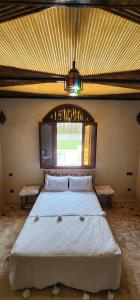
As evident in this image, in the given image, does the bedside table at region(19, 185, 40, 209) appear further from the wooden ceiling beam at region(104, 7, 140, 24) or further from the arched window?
the wooden ceiling beam at region(104, 7, 140, 24)

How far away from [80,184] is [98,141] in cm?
119

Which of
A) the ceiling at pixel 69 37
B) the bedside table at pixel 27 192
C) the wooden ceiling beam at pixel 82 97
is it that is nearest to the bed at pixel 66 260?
the bedside table at pixel 27 192

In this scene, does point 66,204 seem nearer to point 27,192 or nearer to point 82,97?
point 27,192

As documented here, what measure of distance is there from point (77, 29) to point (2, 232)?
374 centimetres

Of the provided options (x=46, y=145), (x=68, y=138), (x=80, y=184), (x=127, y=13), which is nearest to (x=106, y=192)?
(x=80, y=184)

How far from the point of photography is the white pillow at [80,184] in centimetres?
446

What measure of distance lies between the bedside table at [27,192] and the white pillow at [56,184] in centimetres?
28

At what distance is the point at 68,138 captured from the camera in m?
4.78

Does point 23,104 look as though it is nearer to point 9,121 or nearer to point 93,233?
point 9,121

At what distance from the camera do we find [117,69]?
215 centimetres

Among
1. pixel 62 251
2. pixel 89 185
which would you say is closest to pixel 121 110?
pixel 89 185

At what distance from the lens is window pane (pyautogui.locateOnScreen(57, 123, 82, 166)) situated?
4.71 m

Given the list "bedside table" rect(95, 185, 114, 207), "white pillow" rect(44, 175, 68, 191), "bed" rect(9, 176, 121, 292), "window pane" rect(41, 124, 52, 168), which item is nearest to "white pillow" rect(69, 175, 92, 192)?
"white pillow" rect(44, 175, 68, 191)

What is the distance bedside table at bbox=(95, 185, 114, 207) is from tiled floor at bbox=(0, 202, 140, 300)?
0.27 meters
